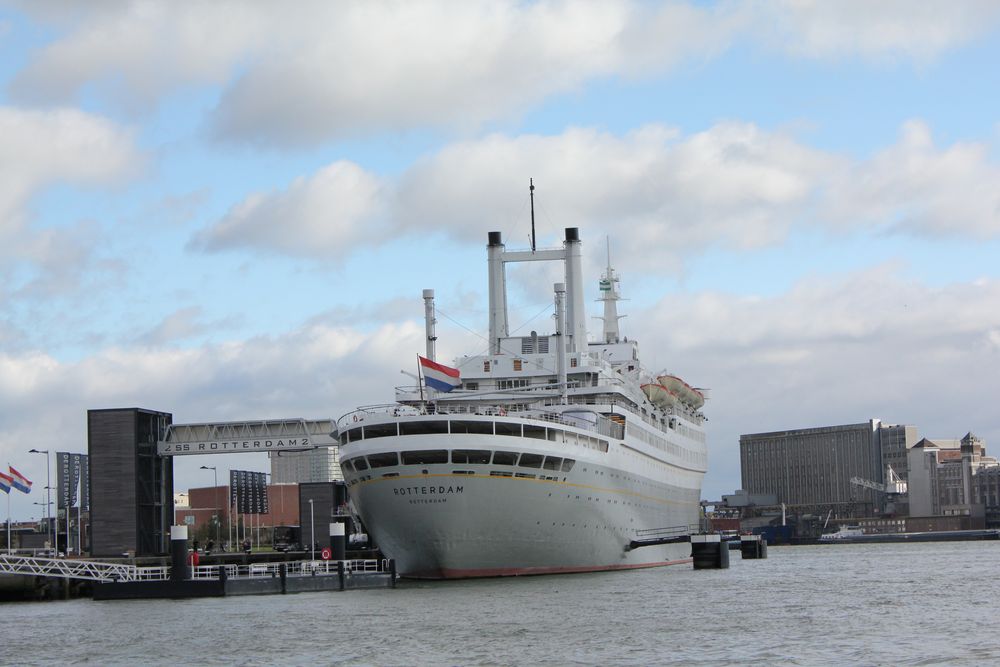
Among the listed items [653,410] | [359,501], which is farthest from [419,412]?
[653,410]

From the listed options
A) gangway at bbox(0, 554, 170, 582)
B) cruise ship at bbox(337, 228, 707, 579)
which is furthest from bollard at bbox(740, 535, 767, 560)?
gangway at bbox(0, 554, 170, 582)

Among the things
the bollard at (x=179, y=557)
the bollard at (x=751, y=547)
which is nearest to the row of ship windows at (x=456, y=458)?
the bollard at (x=179, y=557)

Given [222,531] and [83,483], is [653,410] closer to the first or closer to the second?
[83,483]

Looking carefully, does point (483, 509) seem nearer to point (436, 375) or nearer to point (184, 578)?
point (436, 375)

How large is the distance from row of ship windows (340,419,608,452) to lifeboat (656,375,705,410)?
31170 mm

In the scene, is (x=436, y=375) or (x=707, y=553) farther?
(x=707, y=553)

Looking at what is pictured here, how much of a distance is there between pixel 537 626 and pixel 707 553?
40.4 meters

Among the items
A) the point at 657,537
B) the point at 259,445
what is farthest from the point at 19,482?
the point at 657,537

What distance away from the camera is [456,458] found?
58.0m

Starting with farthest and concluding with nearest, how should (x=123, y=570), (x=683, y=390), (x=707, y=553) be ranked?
1. (x=683, y=390)
2. (x=707, y=553)
3. (x=123, y=570)

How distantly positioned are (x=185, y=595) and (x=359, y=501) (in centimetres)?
943

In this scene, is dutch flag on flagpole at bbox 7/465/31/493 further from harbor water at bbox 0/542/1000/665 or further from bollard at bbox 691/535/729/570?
bollard at bbox 691/535/729/570

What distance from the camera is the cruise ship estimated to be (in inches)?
2290

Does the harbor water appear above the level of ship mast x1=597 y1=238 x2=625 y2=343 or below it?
below
